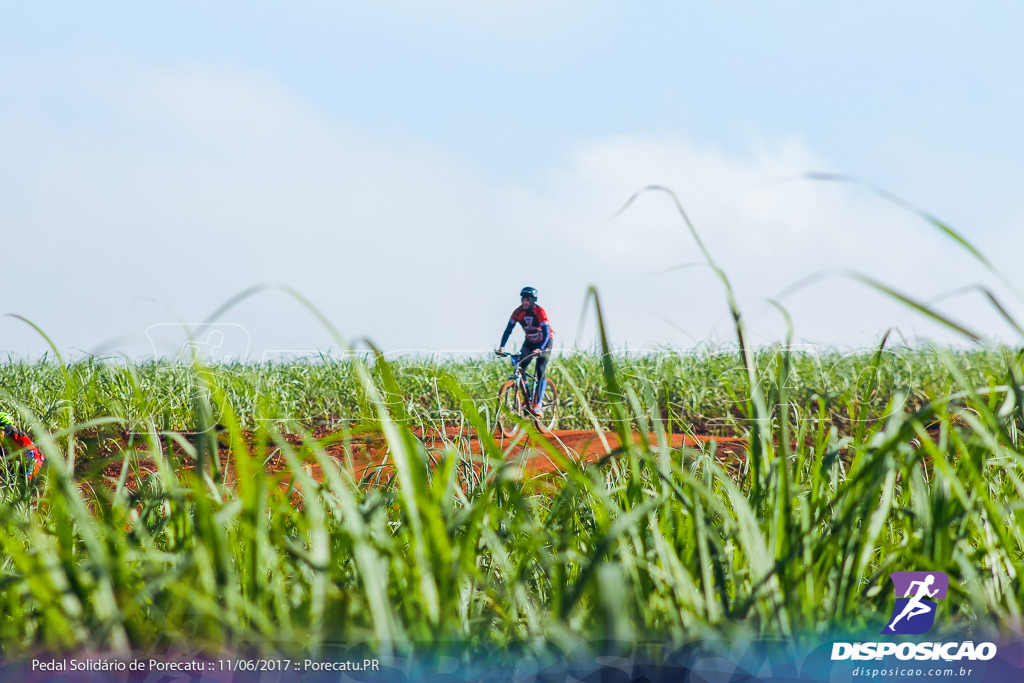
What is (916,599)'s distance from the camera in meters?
1.35

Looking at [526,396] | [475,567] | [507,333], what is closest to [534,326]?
[507,333]

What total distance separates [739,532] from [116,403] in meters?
7.02

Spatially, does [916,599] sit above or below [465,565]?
below

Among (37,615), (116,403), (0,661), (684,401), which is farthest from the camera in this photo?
(684,401)

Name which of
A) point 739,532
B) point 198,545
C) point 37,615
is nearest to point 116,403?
point 37,615

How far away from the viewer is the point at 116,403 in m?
6.85

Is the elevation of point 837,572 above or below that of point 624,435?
below

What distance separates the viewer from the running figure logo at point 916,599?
133 cm

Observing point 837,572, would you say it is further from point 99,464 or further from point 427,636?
point 99,464

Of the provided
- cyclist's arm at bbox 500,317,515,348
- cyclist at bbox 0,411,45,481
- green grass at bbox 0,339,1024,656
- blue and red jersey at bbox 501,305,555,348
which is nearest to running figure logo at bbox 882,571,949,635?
green grass at bbox 0,339,1024,656

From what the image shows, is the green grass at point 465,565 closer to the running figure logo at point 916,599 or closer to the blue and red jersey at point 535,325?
the running figure logo at point 916,599

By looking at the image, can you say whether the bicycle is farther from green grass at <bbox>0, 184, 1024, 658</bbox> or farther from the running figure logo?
the running figure logo

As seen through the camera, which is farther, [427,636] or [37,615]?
[37,615]

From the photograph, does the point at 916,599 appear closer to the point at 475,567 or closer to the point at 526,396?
the point at 475,567
